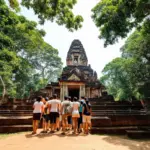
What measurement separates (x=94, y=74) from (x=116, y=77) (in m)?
8.38

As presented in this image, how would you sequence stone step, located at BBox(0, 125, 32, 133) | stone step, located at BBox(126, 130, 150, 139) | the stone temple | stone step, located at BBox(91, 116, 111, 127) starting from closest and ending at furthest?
1. stone step, located at BBox(126, 130, 150, 139)
2. stone step, located at BBox(0, 125, 32, 133)
3. stone step, located at BBox(91, 116, 111, 127)
4. the stone temple

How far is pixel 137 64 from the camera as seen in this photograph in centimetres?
1969

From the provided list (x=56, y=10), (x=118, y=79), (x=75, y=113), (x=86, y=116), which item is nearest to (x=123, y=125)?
(x=86, y=116)

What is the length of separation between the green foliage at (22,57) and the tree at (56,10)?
2277mm

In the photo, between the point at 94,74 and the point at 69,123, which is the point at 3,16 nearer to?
the point at 69,123

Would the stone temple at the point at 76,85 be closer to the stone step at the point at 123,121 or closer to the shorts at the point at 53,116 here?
A: the stone step at the point at 123,121

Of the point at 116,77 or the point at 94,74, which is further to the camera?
the point at 116,77

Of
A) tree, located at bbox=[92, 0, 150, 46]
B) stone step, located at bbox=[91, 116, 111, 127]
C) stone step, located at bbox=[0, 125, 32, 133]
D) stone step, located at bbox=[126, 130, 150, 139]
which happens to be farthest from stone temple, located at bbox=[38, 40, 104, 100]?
stone step, located at bbox=[126, 130, 150, 139]

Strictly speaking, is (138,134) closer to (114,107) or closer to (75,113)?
(75,113)

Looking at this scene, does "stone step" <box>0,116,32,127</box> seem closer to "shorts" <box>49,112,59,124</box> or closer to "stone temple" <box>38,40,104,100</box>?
"shorts" <box>49,112,59,124</box>

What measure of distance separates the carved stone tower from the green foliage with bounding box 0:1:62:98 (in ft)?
14.8

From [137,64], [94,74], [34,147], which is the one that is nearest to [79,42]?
[94,74]

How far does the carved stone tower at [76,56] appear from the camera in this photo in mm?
29281

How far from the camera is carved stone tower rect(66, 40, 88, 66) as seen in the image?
96.1ft
